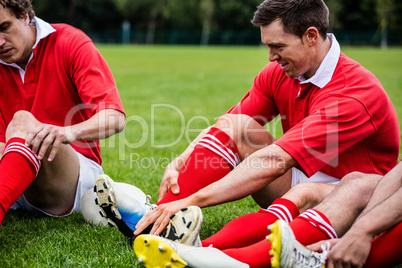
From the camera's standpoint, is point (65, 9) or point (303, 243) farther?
point (65, 9)

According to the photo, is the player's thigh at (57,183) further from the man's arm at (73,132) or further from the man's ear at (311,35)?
the man's ear at (311,35)

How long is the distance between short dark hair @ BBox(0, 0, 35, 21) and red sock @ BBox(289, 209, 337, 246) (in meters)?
1.97

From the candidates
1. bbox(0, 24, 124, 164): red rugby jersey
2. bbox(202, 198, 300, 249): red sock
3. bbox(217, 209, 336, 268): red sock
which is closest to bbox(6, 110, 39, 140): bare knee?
bbox(0, 24, 124, 164): red rugby jersey

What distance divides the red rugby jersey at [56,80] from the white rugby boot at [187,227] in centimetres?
104

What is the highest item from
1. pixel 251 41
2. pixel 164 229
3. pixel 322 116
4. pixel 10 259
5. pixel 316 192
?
pixel 322 116

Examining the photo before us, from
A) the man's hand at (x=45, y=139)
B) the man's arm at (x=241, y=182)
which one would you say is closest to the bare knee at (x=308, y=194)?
the man's arm at (x=241, y=182)

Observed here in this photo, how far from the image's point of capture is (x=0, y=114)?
3141 mm

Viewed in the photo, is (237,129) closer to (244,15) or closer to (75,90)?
(75,90)

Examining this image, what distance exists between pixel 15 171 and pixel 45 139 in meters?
0.22

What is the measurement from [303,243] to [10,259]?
144cm

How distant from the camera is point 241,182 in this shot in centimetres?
238

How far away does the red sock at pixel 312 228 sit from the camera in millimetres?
2172

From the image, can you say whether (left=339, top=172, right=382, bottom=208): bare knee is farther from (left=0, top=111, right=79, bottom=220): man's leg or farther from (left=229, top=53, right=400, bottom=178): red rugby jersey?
(left=0, top=111, right=79, bottom=220): man's leg

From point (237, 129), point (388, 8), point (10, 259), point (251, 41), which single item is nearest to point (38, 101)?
point (10, 259)
